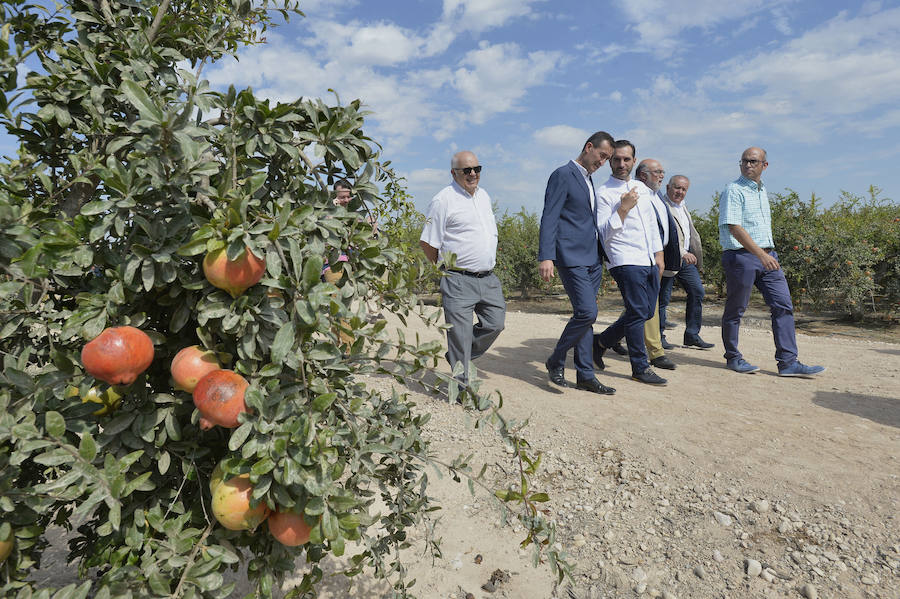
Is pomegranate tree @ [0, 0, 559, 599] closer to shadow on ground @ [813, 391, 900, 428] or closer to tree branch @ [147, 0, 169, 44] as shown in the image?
tree branch @ [147, 0, 169, 44]

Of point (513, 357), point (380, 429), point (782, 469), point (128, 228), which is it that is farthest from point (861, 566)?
point (513, 357)

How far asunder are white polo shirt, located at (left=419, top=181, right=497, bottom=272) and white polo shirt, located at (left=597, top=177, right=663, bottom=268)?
3.79 feet

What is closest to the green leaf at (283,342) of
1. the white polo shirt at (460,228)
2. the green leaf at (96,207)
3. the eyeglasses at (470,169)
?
the green leaf at (96,207)

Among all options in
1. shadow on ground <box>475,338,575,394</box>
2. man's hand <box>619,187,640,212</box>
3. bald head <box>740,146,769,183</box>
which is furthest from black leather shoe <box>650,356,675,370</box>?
bald head <box>740,146,769,183</box>

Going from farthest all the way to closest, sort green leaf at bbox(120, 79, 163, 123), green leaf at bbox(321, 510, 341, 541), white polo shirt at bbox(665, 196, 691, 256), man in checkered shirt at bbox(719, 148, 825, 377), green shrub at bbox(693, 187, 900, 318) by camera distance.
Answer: green shrub at bbox(693, 187, 900, 318)
white polo shirt at bbox(665, 196, 691, 256)
man in checkered shirt at bbox(719, 148, 825, 377)
green leaf at bbox(321, 510, 341, 541)
green leaf at bbox(120, 79, 163, 123)

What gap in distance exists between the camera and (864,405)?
4363 mm

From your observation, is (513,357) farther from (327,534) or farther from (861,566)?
(327,534)

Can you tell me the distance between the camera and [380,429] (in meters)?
1.28

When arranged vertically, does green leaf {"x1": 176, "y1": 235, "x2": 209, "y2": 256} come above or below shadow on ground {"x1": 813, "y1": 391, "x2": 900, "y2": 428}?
above

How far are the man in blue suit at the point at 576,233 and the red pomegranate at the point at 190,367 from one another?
12.0ft

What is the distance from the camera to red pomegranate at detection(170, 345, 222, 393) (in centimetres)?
104

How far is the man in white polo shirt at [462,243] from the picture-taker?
4.32m

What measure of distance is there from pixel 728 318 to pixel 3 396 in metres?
5.75

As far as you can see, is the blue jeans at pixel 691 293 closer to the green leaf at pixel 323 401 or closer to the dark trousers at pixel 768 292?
the dark trousers at pixel 768 292
